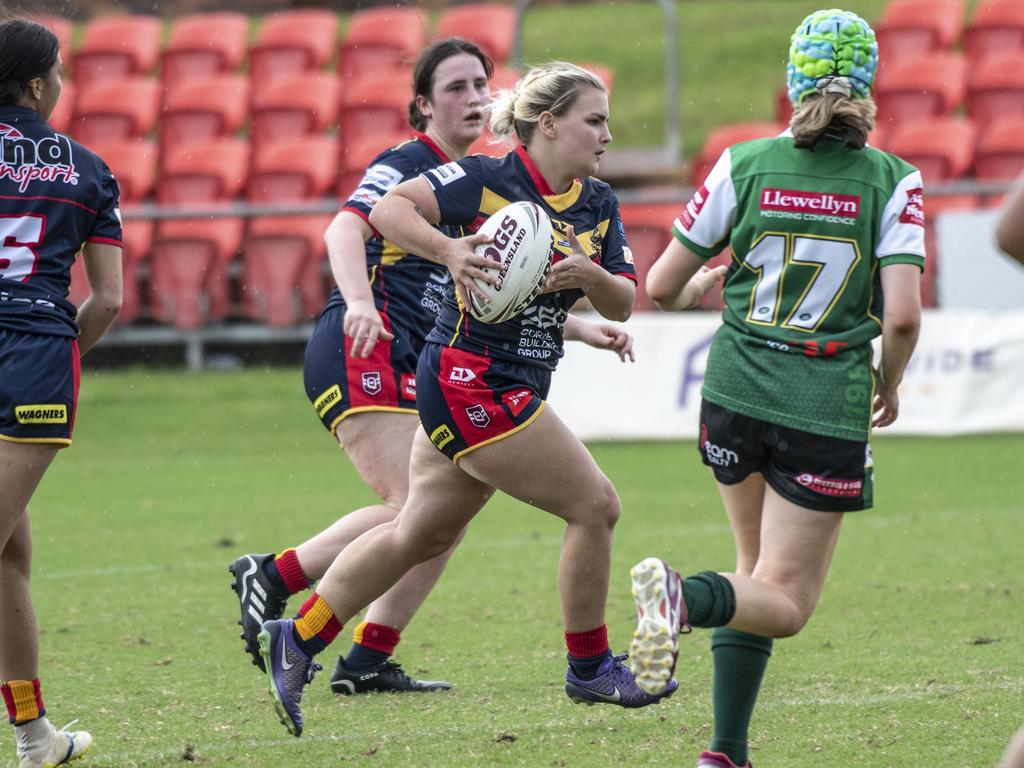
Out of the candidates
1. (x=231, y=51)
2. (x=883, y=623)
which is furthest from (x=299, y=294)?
(x=883, y=623)

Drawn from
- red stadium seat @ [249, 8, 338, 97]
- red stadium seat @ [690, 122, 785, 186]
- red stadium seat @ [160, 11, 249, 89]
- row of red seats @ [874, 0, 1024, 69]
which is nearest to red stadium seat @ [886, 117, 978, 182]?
red stadium seat @ [690, 122, 785, 186]

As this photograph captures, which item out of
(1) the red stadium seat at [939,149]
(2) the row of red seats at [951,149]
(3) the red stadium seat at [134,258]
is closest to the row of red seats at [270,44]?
(2) the row of red seats at [951,149]

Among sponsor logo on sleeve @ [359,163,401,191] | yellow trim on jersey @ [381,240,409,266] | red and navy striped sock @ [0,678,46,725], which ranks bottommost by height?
red and navy striped sock @ [0,678,46,725]

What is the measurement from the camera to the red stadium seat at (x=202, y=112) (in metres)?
17.2

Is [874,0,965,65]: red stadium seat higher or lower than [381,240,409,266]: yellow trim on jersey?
higher

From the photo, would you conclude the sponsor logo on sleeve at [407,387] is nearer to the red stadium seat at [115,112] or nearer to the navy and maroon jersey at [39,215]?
the navy and maroon jersey at [39,215]

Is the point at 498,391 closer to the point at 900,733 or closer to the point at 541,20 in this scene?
the point at 900,733

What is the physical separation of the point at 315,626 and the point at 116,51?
16272mm

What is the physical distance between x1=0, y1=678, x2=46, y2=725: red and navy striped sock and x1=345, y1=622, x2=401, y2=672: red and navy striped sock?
1290 mm

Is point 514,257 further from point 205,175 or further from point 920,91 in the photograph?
point 920,91

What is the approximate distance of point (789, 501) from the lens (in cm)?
395

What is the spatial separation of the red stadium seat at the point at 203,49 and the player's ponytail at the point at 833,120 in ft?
50.8

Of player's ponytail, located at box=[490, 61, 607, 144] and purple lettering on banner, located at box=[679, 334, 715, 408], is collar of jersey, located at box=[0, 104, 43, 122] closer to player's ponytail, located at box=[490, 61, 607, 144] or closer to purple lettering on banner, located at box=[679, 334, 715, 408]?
player's ponytail, located at box=[490, 61, 607, 144]

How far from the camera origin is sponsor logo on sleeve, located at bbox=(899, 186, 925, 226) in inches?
154
